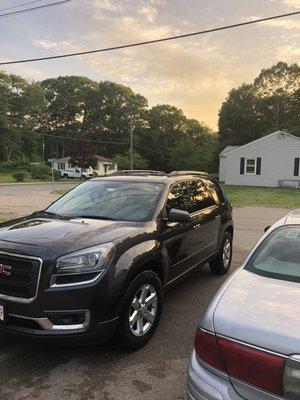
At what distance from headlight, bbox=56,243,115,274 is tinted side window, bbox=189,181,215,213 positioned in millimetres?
2120

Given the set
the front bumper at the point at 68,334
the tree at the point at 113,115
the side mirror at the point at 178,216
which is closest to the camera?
the front bumper at the point at 68,334

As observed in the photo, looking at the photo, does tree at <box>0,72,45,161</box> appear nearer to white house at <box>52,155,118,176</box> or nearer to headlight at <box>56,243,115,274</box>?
white house at <box>52,155,118,176</box>

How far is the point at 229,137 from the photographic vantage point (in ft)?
188

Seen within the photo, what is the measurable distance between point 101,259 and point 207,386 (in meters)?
1.61

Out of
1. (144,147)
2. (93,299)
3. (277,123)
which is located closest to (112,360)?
(93,299)

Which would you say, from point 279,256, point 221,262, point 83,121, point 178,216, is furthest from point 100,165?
point 279,256

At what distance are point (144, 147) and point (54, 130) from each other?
21.4 metres

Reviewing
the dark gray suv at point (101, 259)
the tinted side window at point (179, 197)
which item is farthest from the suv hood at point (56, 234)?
the tinted side window at point (179, 197)

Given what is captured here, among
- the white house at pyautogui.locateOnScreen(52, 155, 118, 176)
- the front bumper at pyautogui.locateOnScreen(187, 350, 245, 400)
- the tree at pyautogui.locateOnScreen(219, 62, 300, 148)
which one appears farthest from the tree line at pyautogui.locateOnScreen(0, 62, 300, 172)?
the front bumper at pyautogui.locateOnScreen(187, 350, 245, 400)

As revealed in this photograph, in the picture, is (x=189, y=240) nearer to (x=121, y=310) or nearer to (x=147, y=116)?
(x=121, y=310)

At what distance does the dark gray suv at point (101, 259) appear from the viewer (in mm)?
3348

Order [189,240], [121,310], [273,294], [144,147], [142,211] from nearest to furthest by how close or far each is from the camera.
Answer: [273,294] < [121,310] < [142,211] < [189,240] < [144,147]

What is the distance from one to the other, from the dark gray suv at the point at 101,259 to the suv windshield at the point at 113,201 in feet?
0.04

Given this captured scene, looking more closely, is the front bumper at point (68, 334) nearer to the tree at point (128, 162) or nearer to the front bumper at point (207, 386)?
the front bumper at point (207, 386)
